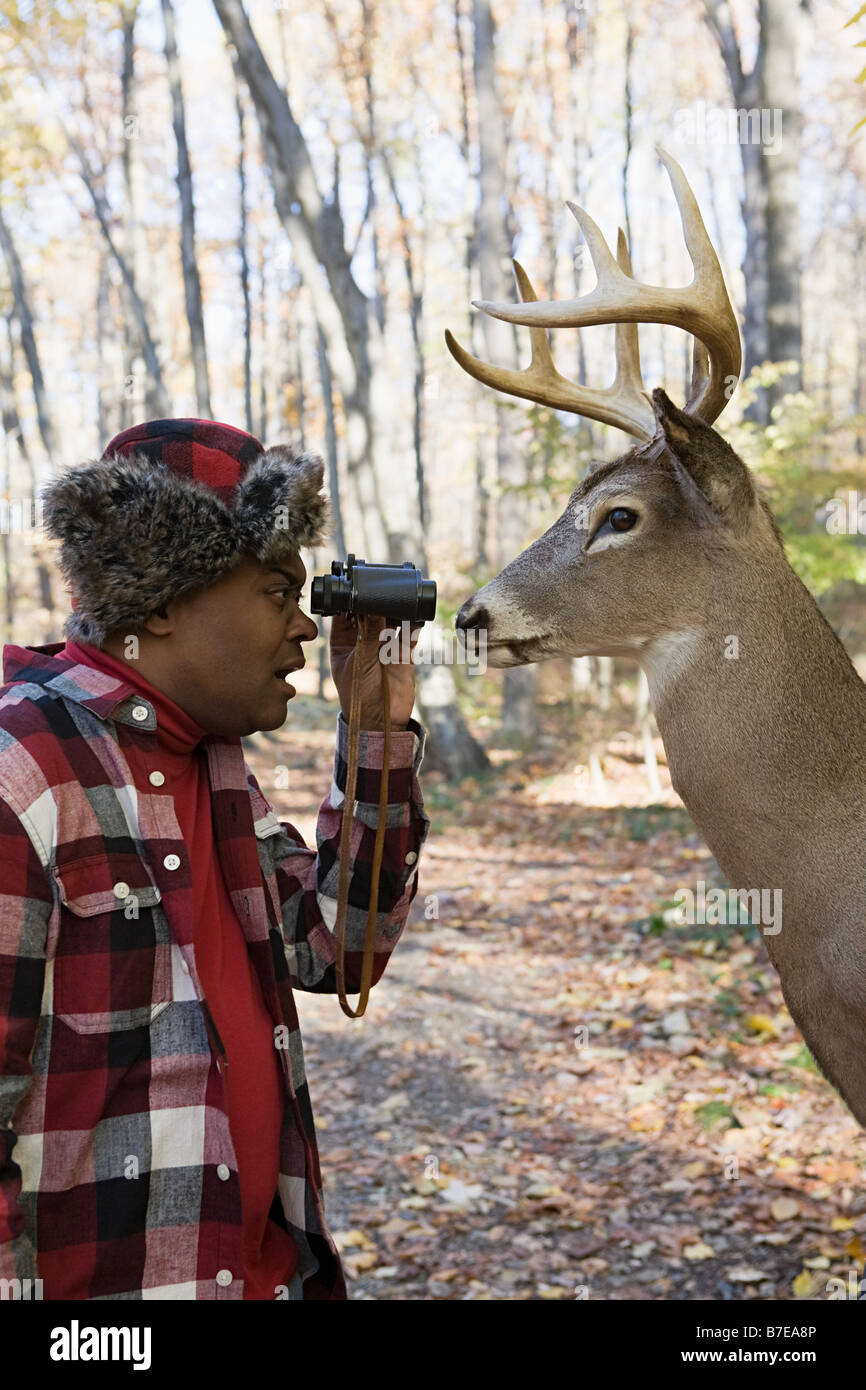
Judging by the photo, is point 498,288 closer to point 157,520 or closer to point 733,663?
point 733,663

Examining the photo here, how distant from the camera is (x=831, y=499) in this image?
9883 mm

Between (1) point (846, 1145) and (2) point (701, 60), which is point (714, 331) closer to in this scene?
(1) point (846, 1145)

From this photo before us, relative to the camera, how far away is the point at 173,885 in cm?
208

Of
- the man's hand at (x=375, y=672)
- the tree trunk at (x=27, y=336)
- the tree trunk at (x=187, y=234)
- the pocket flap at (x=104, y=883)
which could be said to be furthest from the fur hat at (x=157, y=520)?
the tree trunk at (x=27, y=336)

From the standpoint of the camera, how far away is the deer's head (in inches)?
115

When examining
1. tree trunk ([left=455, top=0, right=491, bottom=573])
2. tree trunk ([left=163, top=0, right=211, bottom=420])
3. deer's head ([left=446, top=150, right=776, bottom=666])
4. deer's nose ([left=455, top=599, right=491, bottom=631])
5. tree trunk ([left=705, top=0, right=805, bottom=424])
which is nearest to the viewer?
deer's head ([left=446, top=150, right=776, bottom=666])

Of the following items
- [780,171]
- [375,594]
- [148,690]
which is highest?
[780,171]

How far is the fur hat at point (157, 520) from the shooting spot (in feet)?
7.27

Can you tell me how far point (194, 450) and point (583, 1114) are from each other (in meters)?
4.21

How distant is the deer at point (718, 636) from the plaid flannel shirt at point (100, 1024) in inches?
47.0

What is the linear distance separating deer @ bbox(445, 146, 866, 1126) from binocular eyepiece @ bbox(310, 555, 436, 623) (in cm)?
61

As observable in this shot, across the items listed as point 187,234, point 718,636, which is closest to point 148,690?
point 718,636

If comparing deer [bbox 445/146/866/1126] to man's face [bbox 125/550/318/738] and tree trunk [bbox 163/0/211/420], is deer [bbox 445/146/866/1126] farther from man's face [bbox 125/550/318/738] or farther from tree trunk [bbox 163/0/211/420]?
tree trunk [bbox 163/0/211/420]

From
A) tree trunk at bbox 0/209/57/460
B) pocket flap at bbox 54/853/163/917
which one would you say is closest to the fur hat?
pocket flap at bbox 54/853/163/917
